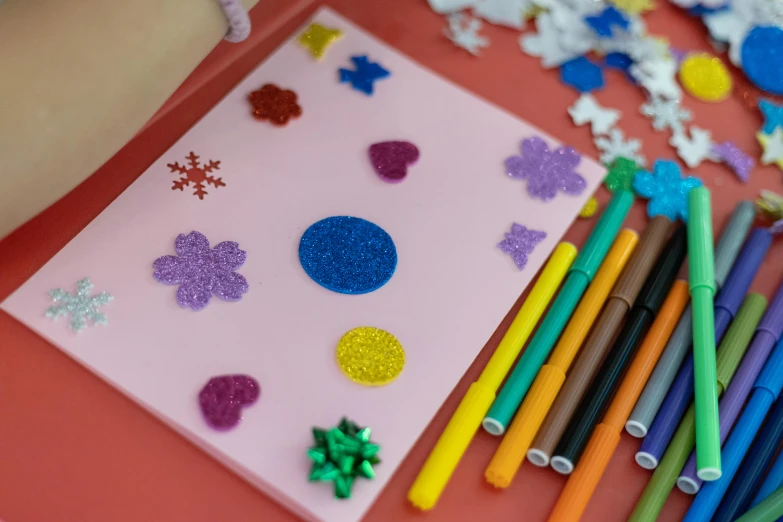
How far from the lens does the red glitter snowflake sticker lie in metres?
0.56

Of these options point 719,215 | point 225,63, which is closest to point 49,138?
point 225,63

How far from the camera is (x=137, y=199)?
0.55 meters

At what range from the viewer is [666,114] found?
0.70 metres

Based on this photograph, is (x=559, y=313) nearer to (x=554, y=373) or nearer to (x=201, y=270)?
(x=554, y=373)

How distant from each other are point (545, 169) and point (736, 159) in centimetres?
19

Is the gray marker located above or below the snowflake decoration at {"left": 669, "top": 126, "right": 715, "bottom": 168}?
below

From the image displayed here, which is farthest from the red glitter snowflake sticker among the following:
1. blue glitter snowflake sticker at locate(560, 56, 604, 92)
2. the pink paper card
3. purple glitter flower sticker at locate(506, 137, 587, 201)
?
blue glitter snowflake sticker at locate(560, 56, 604, 92)

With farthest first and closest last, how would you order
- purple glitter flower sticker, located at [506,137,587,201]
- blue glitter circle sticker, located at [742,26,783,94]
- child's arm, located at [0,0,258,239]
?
1. blue glitter circle sticker, located at [742,26,783,94]
2. purple glitter flower sticker, located at [506,137,587,201]
3. child's arm, located at [0,0,258,239]

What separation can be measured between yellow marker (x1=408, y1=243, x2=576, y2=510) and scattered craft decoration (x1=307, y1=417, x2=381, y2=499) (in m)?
0.04

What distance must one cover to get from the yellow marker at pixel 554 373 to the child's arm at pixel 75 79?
12.6 inches

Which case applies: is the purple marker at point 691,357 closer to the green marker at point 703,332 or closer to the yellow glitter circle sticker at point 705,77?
the green marker at point 703,332

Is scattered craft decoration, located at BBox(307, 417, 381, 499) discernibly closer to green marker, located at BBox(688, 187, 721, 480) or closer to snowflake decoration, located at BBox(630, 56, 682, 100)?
green marker, located at BBox(688, 187, 721, 480)

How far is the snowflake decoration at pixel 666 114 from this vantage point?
70 cm

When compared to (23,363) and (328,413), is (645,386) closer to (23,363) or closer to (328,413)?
(328,413)
